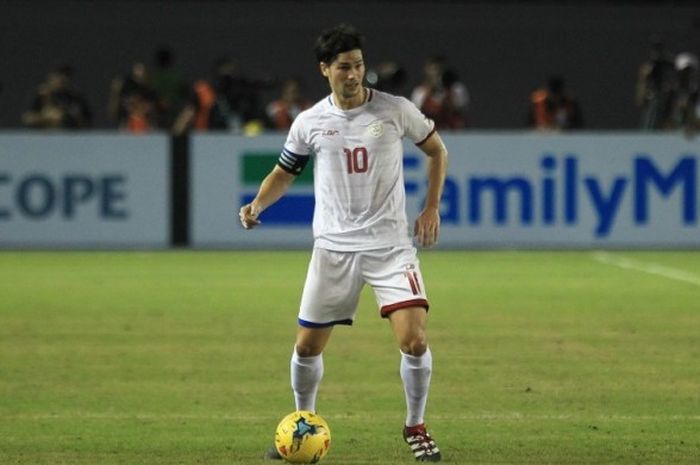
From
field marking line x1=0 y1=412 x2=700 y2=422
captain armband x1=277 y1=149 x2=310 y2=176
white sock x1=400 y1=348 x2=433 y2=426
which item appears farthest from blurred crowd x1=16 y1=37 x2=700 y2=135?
white sock x1=400 y1=348 x2=433 y2=426

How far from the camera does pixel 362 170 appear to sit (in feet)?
28.9

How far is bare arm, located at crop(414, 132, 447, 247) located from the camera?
8.88 m

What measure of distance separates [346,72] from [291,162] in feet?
2.15

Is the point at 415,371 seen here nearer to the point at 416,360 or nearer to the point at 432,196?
the point at 416,360

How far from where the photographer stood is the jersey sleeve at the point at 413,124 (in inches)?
350

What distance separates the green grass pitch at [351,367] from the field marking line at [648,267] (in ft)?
0.22

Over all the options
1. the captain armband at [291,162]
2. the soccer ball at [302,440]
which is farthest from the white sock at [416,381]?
the captain armband at [291,162]

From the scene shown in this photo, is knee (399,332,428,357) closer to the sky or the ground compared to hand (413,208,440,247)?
closer to the ground

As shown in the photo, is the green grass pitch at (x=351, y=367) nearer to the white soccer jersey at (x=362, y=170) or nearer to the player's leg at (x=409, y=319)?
the player's leg at (x=409, y=319)

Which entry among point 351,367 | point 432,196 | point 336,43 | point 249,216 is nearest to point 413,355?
point 432,196

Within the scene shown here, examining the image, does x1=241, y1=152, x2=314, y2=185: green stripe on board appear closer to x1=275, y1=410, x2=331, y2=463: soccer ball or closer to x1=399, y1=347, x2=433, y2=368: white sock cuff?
x1=399, y1=347, x2=433, y2=368: white sock cuff

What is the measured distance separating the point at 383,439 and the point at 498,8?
24.6m

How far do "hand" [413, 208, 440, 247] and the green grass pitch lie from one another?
1067mm

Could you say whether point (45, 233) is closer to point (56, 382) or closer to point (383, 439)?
point (56, 382)
